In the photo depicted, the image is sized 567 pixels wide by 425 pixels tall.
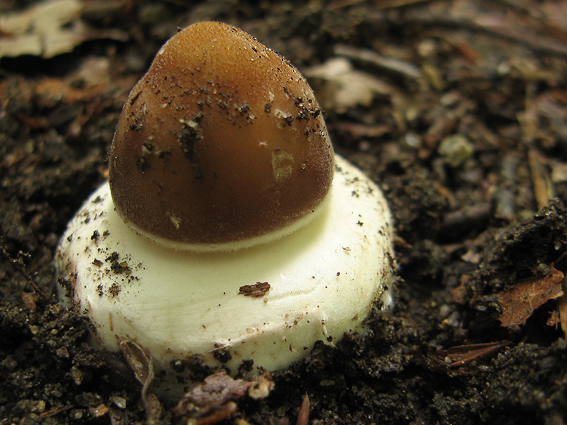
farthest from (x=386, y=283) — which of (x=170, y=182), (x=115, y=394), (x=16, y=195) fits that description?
(x=16, y=195)

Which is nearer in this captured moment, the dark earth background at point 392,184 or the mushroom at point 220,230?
the mushroom at point 220,230

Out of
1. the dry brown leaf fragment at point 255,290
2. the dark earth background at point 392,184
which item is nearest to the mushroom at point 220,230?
the dry brown leaf fragment at point 255,290

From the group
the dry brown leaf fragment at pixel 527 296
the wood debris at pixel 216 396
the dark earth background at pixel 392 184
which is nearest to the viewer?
the wood debris at pixel 216 396

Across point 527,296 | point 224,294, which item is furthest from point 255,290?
point 527,296

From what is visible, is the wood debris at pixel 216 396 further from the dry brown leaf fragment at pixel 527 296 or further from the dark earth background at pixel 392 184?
the dry brown leaf fragment at pixel 527 296

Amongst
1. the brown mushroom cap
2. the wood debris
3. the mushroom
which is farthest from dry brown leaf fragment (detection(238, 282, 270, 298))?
the wood debris

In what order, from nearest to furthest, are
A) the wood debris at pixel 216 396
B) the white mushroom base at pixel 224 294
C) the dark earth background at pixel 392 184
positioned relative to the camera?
the wood debris at pixel 216 396 < the white mushroom base at pixel 224 294 < the dark earth background at pixel 392 184

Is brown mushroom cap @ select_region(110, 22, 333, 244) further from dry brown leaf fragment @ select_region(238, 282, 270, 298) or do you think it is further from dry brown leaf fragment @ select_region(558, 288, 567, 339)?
dry brown leaf fragment @ select_region(558, 288, 567, 339)

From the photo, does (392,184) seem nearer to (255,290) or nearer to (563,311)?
(563,311)

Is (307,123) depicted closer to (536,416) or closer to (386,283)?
(386,283)
